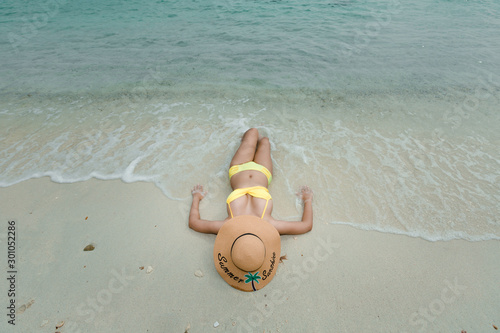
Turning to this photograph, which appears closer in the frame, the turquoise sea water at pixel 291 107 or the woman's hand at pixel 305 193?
the woman's hand at pixel 305 193

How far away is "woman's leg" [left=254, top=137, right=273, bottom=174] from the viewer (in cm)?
401

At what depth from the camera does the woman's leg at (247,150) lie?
4.03 meters

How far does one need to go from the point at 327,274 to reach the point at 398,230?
47.5 inches

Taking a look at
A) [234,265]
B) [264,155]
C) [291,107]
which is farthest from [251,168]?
[291,107]

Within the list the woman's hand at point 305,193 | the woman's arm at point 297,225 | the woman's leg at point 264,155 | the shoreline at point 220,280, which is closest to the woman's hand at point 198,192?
the shoreline at point 220,280

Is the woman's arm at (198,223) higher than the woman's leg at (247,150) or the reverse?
the reverse

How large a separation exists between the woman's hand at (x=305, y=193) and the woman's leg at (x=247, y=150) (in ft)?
3.15

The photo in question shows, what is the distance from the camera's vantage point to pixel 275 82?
6734 mm

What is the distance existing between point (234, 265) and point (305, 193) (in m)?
1.65

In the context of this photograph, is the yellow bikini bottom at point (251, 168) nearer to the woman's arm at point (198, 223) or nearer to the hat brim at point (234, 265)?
the woman's arm at point (198, 223)

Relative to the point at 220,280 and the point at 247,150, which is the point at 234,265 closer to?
the point at 220,280

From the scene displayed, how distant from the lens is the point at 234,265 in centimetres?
259

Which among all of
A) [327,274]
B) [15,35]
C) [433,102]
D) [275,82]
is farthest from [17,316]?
[15,35]

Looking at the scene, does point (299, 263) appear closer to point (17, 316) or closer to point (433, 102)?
point (17, 316)
